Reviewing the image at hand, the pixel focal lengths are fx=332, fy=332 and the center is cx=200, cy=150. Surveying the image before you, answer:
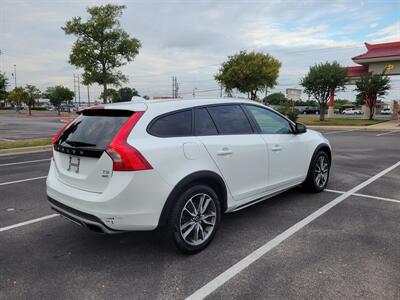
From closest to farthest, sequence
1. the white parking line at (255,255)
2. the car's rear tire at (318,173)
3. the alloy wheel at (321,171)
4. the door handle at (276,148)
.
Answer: the white parking line at (255,255), the door handle at (276,148), the car's rear tire at (318,173), the alloy wheel at (321,171)

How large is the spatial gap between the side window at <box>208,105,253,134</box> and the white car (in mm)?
15

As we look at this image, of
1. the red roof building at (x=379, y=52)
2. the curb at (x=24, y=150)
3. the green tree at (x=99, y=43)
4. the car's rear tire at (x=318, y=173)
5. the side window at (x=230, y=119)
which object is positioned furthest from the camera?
the red roof building at (x=379, y=52)

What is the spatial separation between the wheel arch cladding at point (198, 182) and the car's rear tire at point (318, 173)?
7.25ft

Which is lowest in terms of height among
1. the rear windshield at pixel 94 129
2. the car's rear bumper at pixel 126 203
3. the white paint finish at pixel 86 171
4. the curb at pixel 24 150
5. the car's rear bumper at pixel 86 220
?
the curb at pixel 24 150

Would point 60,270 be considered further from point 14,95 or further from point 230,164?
point 14,95

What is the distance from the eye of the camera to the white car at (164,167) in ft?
10.0

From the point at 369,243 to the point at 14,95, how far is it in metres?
68.5

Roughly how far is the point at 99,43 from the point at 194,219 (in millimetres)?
20778

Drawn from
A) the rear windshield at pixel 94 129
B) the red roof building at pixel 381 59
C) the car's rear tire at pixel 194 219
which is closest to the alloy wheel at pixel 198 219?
the car's rear tire at pixel 194 219

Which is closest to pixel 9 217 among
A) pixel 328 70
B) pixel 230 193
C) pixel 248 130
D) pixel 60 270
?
pixel 60 270

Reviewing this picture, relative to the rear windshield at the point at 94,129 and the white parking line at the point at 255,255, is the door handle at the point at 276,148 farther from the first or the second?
the rear windshield at the point at 94,129

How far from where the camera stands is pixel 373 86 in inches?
1134

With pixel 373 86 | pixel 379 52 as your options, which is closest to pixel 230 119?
pixel 373 86

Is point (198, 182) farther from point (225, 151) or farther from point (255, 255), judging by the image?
point (255, 255)
